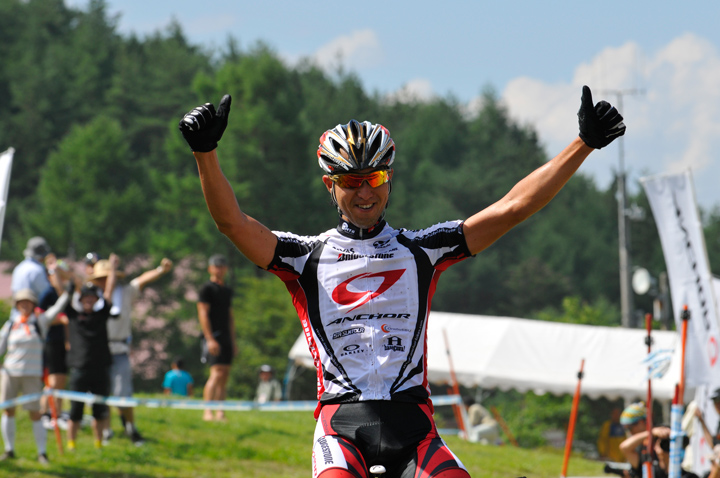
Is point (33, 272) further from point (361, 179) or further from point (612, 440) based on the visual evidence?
point (612, 440)

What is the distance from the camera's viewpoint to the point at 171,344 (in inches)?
2200

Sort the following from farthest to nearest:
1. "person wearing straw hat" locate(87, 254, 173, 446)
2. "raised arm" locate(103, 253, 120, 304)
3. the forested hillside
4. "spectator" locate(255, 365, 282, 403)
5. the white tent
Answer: the forested hillside < "spectator" locate(255, 365, 282, 403) < the white tent < "person wearing straw hat" locate(87, 254, 173, 446) < "raised arm" locate(103, 253, 120, 304)

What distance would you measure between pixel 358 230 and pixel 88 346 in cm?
735

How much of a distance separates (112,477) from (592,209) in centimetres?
6816

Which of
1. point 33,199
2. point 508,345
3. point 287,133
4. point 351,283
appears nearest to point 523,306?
point 287,133

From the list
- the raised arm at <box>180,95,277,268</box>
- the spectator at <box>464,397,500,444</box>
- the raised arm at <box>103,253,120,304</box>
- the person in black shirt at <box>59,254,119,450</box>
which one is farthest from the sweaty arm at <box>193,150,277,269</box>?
the spectator at <box>464,397,500,444</box>

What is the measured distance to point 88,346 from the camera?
10.6 m

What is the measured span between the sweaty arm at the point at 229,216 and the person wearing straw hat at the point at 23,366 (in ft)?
23.1

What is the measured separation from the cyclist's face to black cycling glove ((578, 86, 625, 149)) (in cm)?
87

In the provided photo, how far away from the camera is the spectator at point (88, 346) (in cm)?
1059

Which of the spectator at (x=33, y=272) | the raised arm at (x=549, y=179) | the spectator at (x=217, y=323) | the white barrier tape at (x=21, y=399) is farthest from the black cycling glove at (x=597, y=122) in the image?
the spectator at (x=217, y=323)

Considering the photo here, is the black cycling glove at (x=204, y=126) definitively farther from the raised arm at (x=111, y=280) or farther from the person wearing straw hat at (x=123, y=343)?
the person wearing straw hat at (x=123, y=343)

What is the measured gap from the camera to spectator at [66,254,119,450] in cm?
1059

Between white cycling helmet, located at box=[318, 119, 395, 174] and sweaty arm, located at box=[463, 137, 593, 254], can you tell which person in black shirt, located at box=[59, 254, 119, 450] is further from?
sweaty arm, located at box=[463, 137, 593, 254]
